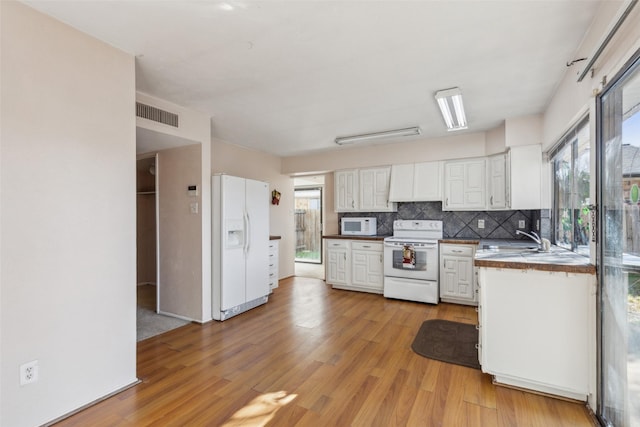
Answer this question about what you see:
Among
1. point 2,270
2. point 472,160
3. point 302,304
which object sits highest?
point 472,160

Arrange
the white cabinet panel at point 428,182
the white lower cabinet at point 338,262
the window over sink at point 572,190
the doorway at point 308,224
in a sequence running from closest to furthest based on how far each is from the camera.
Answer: the window over sink at point 572,190, the white cabinet panel at point 428,182, the white lower cabinet at point 338,262, the doorway at point 308,224

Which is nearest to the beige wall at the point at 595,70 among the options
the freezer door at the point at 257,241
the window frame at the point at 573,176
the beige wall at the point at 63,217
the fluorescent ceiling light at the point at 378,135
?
the window frame at the point at 573,176

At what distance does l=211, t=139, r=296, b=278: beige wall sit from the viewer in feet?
15.9

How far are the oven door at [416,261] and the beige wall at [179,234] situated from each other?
278 cm

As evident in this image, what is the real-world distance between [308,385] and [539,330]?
179cm

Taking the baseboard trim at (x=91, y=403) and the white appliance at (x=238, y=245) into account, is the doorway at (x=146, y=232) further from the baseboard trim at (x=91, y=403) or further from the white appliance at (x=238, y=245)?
the baseboard trim at (x=91, y=403)

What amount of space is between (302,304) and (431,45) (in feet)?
11.9

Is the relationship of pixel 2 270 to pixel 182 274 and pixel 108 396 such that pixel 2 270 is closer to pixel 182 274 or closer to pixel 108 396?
pixel 108 396

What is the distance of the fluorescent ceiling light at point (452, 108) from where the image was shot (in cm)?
295

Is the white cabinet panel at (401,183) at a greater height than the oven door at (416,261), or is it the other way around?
the white cabinet panel at (401,183)

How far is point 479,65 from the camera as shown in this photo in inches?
97.7

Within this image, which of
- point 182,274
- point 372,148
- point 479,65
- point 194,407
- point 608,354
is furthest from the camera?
point 372,148

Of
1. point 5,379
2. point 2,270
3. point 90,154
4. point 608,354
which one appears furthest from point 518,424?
point 90,154

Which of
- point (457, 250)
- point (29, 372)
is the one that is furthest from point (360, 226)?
point (29, 372)
